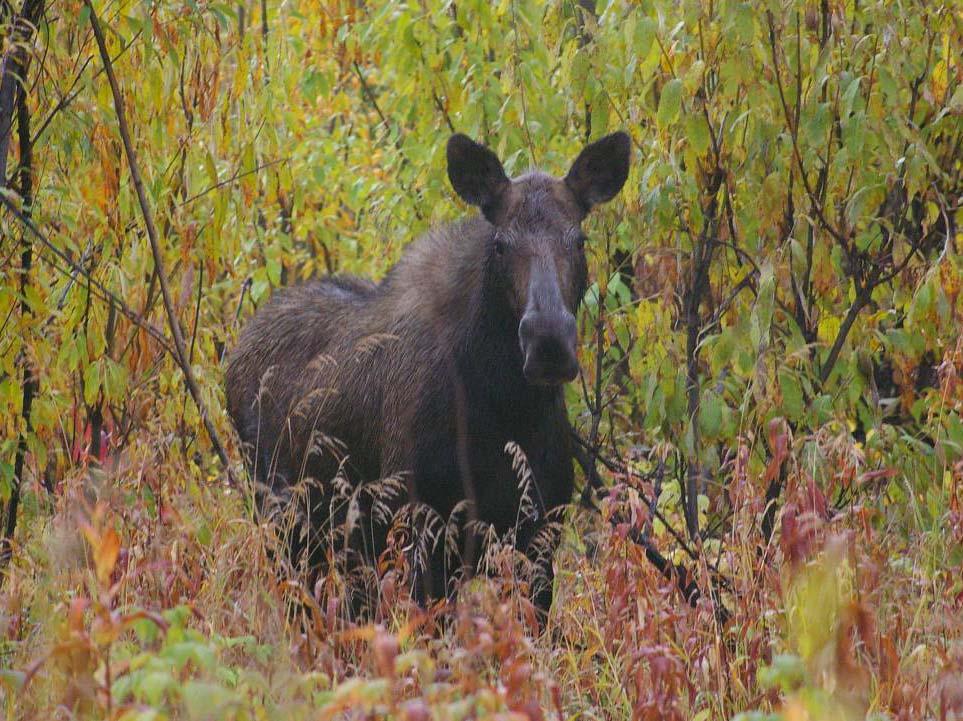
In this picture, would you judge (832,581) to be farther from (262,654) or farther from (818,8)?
(818,8)

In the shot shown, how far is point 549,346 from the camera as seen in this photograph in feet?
17.1


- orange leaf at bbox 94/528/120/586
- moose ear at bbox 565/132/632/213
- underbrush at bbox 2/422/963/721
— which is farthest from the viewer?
moose ear at bbox 565/132/632/213

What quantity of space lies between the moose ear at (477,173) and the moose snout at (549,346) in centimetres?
90

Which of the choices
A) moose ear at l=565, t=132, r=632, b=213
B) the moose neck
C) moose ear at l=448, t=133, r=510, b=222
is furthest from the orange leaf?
moose ear at l=565, t=132, r=632, b=213

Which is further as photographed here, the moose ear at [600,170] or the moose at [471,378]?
the moose ear at [600,170]

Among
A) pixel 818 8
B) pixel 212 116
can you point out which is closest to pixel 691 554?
pixel 818 8

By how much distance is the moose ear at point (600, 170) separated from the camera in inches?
236

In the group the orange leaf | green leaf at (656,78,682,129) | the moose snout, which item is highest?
green leaf at (656,78,682,129)

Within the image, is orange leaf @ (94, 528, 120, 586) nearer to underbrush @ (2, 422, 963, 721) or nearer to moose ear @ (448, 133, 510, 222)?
underbrush @ (2, 422, 963, 721)

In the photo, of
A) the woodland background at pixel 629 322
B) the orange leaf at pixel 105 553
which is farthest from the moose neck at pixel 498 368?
the orange leaf at pixel 105 553

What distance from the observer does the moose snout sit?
5207mm

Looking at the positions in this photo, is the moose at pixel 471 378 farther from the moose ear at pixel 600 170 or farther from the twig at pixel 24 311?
the twig at pixel 24 311

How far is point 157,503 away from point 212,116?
1.87m

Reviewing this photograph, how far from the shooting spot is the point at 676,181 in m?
5.52
